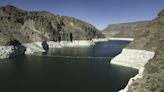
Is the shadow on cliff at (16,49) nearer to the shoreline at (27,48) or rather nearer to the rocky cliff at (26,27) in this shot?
the shoreline at (27,48)

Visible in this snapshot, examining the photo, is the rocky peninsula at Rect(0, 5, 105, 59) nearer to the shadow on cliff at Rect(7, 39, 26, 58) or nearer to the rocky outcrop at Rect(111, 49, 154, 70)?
the shadow on cliff at Rect(7, 39, 26, 58)

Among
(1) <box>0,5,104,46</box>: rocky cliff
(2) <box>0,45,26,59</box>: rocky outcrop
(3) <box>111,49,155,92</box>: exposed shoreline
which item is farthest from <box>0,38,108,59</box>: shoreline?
(3) <box>111,49,155,92</box>: exposed shoreline

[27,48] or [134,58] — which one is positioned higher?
[27,48]

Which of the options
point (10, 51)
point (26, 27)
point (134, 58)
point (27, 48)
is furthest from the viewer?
point (26, 27)

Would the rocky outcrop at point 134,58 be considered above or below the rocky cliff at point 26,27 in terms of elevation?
below

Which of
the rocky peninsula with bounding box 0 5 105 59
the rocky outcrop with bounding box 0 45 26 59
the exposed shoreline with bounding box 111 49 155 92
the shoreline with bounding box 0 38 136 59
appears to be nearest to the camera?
the exposed shoreline with bounding box 111 49 155 92

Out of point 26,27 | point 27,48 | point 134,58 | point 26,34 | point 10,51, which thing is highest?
point 26,27

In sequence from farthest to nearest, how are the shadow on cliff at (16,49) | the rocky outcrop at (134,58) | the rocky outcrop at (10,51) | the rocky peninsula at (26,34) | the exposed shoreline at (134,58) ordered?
the rocky peninsula at (26,34) → the shadow on cliff at (16,49) → the rocky outcrop at (10,51) → the rocky outcrop at (134,58) → the exposed shoreline at (134,58)

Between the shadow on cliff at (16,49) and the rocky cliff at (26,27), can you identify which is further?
the rocky cliff at (26,27)

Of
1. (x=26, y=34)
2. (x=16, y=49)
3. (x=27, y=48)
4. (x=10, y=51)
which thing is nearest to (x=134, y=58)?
(x=10, y=51)

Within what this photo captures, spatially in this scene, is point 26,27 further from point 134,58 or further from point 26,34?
point 134,58

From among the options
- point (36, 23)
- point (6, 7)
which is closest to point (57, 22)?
point (36, 23)

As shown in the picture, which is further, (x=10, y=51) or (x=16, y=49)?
(x=16, y=49)

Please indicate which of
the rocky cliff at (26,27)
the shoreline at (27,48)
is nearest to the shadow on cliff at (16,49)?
the shoreline at (27,48)
